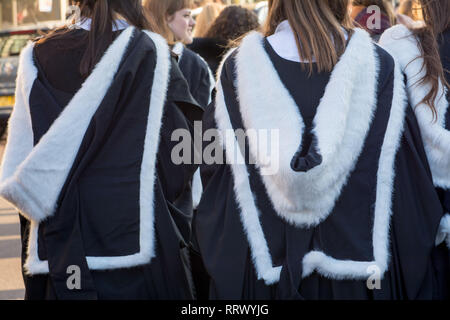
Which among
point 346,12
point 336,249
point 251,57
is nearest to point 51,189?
point 251,57

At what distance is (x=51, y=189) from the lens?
9.30ft

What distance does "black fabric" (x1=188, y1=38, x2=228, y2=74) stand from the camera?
4.89 metres

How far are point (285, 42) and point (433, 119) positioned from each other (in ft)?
1.96

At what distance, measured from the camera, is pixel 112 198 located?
9.41 feet

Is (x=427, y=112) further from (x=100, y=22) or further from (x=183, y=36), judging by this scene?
(x=183, y=36)

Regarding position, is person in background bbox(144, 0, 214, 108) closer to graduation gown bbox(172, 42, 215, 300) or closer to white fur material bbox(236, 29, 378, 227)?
graduation gown bbox(172, 42, 215, 300)

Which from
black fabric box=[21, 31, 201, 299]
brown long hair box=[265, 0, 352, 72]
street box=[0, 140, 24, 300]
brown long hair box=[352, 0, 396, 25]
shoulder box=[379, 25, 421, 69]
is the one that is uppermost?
brown long hair box=[265, 0, 352, 72]

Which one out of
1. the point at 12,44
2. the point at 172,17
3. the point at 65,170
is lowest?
the point at 12,44

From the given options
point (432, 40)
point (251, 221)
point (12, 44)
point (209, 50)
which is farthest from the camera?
point (12, 44)

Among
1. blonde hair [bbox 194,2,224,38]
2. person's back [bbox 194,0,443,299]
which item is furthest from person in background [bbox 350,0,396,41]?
person's back [bbox 194,0,443,299]

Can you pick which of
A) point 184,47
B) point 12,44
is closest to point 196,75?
point 184,47

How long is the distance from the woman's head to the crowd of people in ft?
4.27

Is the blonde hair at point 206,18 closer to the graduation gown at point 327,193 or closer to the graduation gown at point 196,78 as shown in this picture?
the graduation gown at point 196,78

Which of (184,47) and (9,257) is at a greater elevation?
(184,47)
